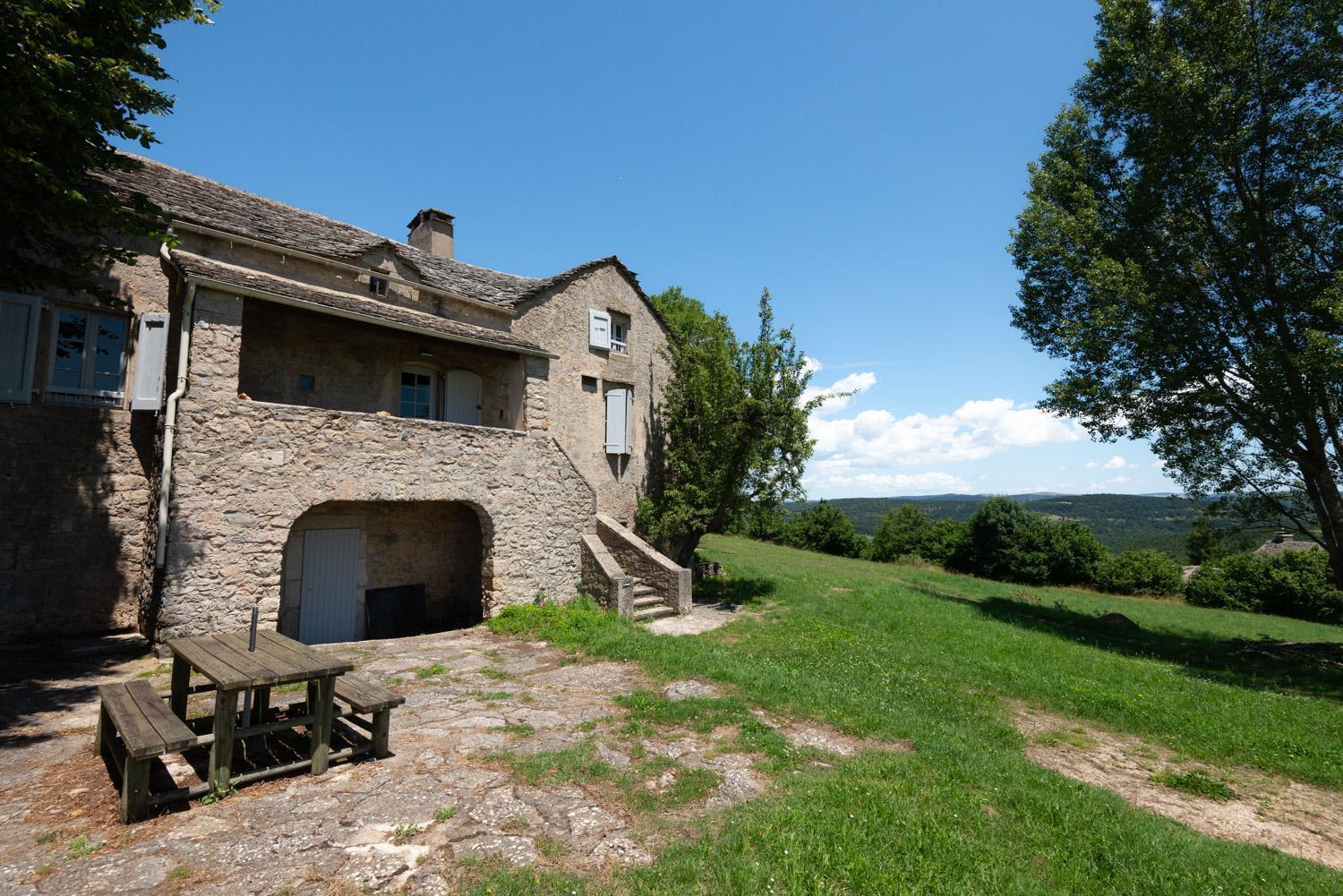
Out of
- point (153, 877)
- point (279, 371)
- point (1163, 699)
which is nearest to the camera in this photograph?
point (153, 877)

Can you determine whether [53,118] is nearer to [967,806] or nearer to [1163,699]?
[967,806]

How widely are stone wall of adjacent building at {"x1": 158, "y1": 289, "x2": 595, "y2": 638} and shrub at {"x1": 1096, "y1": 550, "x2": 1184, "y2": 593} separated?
31890 mm

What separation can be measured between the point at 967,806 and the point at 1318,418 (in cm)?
1668

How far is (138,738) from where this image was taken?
148 inches

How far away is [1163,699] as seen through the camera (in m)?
8.84

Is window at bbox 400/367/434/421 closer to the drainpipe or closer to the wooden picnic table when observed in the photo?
the drainpipe

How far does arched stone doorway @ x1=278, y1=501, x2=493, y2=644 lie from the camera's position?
35.2 ft

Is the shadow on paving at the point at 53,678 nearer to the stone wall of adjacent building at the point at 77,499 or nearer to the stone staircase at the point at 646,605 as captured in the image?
the stone wall of adjacent building at the point at 77,499

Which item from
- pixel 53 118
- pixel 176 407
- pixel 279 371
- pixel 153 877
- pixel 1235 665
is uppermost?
pixel 53 118

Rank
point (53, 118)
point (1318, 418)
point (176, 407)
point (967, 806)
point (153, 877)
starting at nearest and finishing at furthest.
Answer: point (153, 877) → point (967, 806) → point (53, 118) → point (176, 407) → point (1318, 418)

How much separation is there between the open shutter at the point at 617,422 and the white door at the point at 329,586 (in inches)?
264

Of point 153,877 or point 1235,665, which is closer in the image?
point 153,877

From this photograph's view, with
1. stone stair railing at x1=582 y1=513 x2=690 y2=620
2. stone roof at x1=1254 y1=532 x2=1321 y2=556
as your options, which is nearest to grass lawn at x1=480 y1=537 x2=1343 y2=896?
stone stair railing at x1=582 y1=513 x2=690 y2=620

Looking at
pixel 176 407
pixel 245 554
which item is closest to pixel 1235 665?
pixel 245 554
